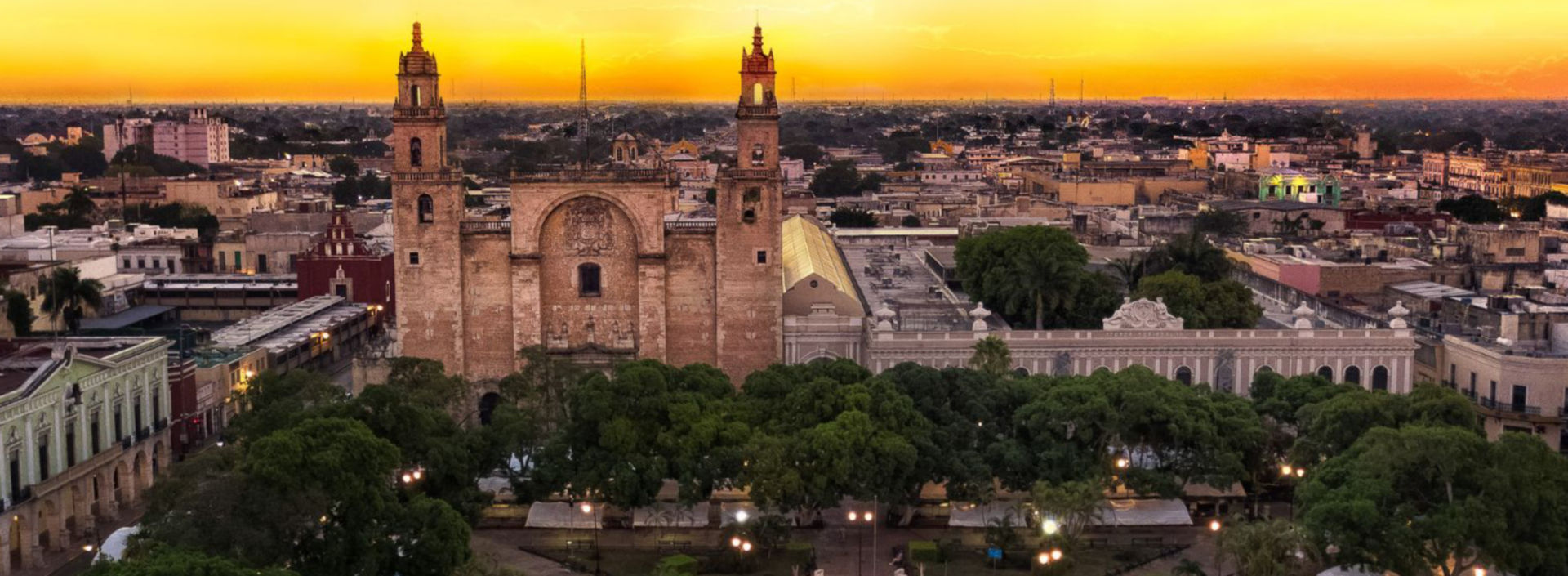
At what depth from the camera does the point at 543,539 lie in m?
47.7

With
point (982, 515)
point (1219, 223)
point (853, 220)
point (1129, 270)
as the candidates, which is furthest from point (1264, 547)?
point (853, 220)

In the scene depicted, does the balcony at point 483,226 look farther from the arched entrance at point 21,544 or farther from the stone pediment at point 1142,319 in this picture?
the stone pediment at point 1142,319

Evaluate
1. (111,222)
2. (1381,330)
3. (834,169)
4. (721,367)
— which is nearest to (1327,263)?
(1381,330)

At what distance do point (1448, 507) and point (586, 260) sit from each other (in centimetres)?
3096

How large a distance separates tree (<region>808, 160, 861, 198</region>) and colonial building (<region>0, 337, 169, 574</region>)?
100m

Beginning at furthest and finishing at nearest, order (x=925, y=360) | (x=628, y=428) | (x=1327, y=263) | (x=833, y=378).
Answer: (x=1327, y=263)
(x=925, y=360)
(x=833, y=378)
(x=628, y=428)

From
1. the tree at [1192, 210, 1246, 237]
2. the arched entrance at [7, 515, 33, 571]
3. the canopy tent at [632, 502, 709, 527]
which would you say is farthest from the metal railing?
the tree at [1192, 210, 1246, 237]

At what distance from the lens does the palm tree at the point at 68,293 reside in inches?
2859

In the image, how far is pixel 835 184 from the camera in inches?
6068

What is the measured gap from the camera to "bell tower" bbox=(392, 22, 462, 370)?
5900 centimetres

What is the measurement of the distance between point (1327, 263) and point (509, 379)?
1426 inches

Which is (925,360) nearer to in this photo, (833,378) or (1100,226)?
(833,378)

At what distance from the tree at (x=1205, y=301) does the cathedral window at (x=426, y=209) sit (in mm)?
25545

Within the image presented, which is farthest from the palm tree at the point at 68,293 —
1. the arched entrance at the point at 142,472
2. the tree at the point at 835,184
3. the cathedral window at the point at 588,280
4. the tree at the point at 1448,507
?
the tree at the point at 835,184
